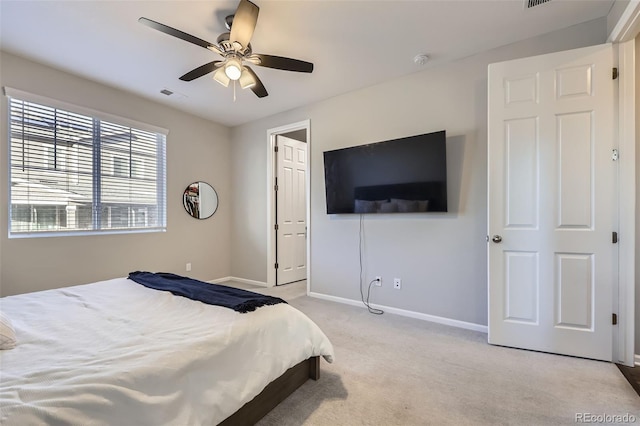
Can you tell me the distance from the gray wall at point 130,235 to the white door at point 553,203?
3.93 meters

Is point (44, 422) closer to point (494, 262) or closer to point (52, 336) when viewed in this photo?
point (52, 336)

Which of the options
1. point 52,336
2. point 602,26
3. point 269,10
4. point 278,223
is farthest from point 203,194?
point 602,26

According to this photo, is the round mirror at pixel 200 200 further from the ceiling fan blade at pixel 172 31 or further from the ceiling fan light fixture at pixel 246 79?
the ceiling fan blade at pixel 172 31

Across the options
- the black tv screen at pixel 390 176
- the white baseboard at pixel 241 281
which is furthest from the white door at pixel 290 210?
the black tv screen at pixel 390 176

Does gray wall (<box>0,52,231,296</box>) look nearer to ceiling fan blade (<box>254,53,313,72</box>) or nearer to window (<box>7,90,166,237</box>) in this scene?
window (<box>7,90,166,237</box>)

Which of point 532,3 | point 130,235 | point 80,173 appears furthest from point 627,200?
point 80,173

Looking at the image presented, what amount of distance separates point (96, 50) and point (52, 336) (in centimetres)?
264

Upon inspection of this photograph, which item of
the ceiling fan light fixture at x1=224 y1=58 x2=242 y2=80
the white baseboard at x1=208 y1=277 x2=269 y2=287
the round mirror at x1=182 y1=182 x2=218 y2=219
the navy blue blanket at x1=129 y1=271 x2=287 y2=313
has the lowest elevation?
the white baseboard at x1=208 y1=277 x2=269 y2=287

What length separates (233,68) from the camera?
215 cm

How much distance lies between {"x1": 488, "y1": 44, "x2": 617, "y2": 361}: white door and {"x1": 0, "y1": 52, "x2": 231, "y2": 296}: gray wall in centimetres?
393

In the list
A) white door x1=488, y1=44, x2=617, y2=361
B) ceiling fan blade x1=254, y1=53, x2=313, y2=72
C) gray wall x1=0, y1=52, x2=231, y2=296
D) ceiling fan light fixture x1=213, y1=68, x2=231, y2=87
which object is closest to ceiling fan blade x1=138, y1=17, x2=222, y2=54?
ceiling fan light fixture x1=213, y1=68, x2=231, y2=87

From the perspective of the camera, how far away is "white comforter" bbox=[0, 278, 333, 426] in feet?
3.01

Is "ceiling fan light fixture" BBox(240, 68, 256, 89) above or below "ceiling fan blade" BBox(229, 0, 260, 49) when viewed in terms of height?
below

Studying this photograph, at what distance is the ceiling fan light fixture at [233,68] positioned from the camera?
7.02ft
